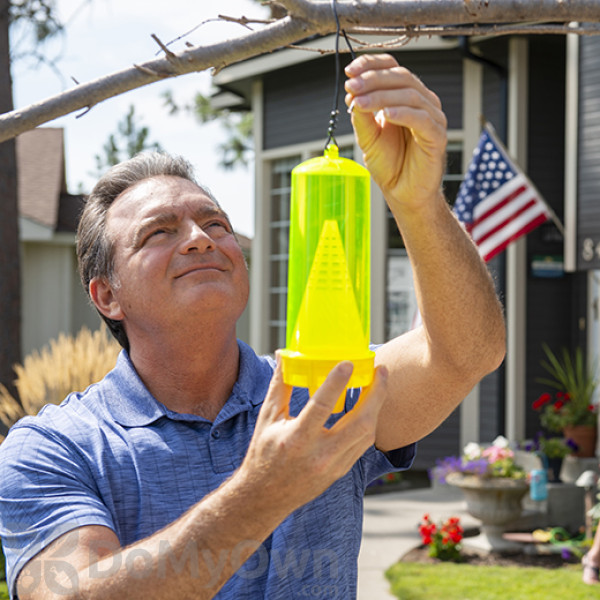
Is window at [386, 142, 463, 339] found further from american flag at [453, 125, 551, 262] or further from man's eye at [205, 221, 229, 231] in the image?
man's eye at [205, 221, 229, 231]

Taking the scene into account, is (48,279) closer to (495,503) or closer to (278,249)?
(278,249)

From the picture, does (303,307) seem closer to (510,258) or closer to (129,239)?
(129,239)

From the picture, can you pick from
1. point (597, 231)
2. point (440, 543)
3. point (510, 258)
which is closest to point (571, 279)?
point (510, 258)

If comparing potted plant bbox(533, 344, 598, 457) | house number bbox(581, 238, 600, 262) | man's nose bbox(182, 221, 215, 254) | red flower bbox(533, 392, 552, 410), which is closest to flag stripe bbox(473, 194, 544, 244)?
house number bbox(581, 238, 600, 262)

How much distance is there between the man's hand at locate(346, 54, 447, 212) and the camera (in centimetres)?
158

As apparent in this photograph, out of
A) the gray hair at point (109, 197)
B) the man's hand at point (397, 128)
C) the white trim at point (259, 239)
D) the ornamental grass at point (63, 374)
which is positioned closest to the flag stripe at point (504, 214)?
the ornamental grass at point (63, 374)

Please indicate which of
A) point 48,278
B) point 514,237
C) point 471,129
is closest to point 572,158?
point 514,237

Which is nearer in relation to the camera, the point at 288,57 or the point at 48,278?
the point at 288,57

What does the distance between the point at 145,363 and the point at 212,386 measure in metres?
0.20

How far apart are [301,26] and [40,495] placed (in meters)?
1.15

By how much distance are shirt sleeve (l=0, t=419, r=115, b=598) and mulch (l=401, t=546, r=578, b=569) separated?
15.4ft

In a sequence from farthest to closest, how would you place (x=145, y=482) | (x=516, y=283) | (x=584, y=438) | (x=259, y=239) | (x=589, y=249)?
(x=259, y=239) → (x=516, y=283) → (x=584, y=438) → (x=589, y=249) → (x=145, y=482)

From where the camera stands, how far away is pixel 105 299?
7.79 ft

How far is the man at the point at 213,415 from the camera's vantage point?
1519 millimetres
